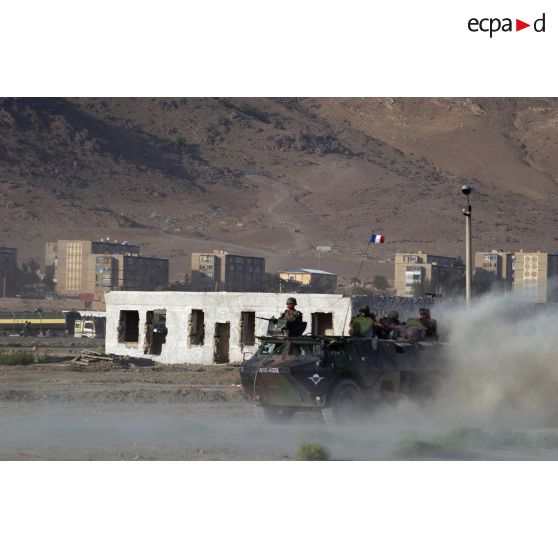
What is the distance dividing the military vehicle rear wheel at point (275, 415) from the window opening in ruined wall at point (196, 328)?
2310 centimetres

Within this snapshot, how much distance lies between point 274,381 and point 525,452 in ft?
17.3

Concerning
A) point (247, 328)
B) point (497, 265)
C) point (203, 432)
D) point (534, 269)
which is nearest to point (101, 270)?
point (497, 265)

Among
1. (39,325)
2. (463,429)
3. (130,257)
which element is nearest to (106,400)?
(463,429)

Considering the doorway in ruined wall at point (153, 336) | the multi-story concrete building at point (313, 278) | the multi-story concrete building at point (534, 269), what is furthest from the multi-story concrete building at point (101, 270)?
the doorway in ruined wall at point (153, 336)

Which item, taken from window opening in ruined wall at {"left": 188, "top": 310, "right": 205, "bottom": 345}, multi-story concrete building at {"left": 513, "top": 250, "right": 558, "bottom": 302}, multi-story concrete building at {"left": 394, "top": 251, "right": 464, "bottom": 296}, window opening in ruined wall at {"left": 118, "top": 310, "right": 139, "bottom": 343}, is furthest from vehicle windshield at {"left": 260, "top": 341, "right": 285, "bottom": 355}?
multi-story concrete building at {"left": 513, "top": 250, "right": 558, "bottom": 302}

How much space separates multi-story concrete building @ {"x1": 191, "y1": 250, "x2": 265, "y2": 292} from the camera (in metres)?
178

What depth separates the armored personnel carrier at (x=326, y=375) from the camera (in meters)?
25.0

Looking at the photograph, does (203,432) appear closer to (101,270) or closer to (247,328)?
(247,328)

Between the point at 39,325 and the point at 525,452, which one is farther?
the point at 39,325

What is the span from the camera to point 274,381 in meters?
25.1

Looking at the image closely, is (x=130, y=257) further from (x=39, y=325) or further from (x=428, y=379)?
(x=428, y=379)

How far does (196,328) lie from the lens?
49.8 meters

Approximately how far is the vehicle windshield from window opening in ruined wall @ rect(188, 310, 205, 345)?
76.7 feet

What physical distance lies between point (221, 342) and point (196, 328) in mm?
1520
